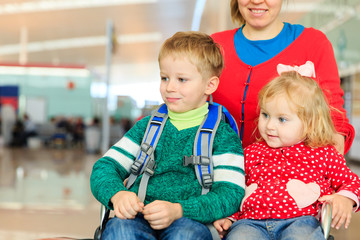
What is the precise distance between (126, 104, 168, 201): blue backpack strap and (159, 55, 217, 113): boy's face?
0.09m

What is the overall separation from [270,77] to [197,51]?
0.44 meters

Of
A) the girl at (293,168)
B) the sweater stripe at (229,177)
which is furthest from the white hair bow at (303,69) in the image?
the sweater stripe at (229,177)

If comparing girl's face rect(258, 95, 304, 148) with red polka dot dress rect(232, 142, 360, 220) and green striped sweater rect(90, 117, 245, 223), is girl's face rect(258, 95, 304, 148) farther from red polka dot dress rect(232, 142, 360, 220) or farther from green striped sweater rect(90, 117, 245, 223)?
green striped sweater rect(90, 117, 245, 223)

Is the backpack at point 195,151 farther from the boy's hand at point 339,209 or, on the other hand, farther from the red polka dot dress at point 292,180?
the boy's hand at point 339,209

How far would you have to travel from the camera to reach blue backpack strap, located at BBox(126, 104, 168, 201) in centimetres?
154

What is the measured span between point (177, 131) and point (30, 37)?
61.0 ft

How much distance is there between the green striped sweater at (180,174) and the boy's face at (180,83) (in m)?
0.10

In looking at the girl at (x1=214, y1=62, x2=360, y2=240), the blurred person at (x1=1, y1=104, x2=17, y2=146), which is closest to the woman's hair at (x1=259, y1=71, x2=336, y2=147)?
the girl at (x1=214, y1=62, x2=360, y2=240)

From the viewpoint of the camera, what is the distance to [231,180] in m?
1.46

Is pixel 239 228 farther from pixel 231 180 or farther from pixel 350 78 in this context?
pixel 350 78

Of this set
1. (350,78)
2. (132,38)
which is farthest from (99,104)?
(350,78)

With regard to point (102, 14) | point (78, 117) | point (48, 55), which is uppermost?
point (102, 14)

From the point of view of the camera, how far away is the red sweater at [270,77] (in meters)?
1.76

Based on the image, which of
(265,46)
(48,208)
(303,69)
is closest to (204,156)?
(303,69)
